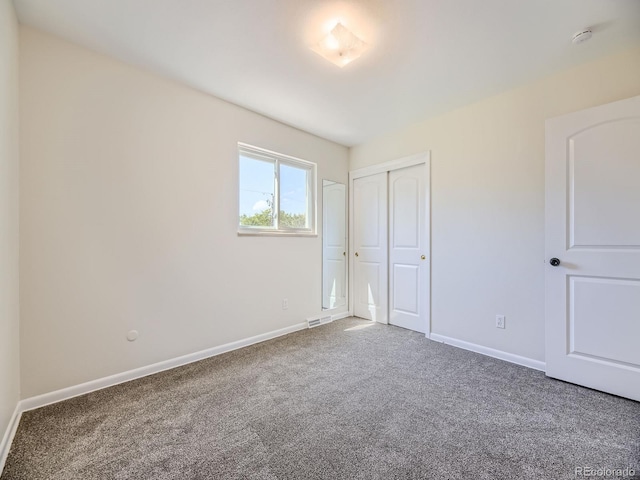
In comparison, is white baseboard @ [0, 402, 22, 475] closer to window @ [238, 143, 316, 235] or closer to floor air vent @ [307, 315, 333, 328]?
window @ [238, 143, 316, 235]

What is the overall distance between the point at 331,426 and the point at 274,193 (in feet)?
7.94

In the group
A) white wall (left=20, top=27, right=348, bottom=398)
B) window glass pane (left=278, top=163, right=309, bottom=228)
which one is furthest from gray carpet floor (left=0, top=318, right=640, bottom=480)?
window glass pane (left=278, top=163, right=309, bottom=228)

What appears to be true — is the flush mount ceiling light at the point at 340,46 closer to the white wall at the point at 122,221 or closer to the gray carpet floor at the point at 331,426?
the white wall at the point at 122,221

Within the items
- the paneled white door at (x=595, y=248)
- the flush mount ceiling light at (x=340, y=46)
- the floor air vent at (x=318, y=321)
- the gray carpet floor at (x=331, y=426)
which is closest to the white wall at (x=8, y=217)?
the gray carpet floor at (x=331, y=426)

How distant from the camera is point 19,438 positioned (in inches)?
61.2

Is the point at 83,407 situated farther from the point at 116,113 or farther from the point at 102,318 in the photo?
the point at 116,113

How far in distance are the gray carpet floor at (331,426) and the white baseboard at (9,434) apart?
0.03 m

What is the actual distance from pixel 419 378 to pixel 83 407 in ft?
7.84

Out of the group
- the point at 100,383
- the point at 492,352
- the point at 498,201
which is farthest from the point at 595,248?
the point at 100,383

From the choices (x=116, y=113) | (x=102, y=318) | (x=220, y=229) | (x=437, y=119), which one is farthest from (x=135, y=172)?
(x=437, y=119)

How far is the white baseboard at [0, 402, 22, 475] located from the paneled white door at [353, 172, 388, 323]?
3347mm

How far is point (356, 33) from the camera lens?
186cm

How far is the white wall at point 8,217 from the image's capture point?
1.48 metres

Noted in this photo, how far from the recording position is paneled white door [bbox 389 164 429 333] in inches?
131
